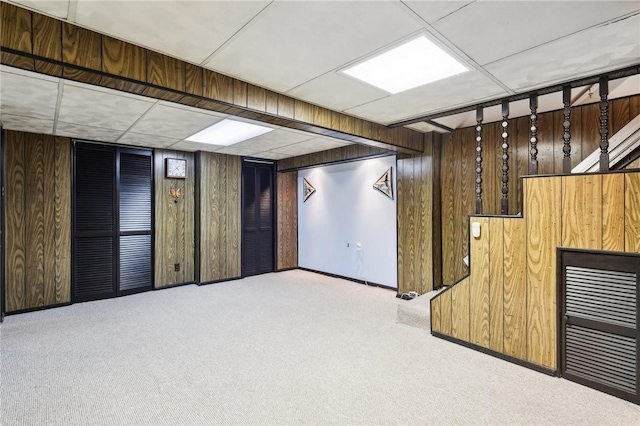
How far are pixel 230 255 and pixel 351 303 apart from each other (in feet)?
8.67

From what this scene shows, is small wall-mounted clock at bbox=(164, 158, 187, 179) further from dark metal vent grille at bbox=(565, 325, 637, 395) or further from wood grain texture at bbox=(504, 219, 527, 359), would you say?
dark metal vent grille at bbox=(565, 325, 637, 395)

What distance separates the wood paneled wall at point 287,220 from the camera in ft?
23.1

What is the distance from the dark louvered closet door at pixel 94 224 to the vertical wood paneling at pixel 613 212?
234 inches

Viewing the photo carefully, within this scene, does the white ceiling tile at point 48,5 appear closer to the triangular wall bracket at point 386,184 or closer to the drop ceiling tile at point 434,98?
the drop ceiling tile at point 434,98

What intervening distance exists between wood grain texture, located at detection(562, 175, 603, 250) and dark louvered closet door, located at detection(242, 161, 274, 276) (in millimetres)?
5140

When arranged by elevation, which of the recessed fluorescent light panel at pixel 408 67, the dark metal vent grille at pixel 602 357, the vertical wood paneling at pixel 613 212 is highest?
the recessed fluorescent light panel at pixel 408 67

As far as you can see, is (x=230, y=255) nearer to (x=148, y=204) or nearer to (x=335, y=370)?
(x=148, y=204)

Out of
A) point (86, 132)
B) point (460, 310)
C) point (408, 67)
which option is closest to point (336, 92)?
point (408, 67)

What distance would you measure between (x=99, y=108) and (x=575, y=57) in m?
4.09

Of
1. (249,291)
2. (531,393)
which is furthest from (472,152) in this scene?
(249,291)

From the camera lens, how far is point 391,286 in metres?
5.45

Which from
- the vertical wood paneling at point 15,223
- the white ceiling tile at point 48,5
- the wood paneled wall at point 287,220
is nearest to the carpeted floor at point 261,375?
the vertical wood paneling at point 15,223

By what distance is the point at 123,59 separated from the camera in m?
2.06

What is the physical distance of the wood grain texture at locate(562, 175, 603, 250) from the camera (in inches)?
96.6
